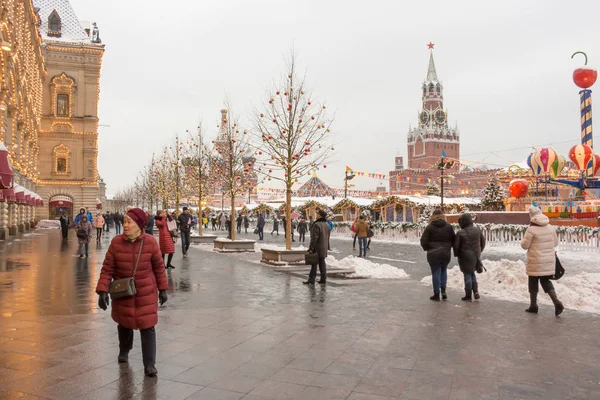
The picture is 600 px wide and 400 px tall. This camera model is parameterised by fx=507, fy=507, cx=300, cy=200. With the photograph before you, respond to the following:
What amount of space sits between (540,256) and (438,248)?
5.88ft

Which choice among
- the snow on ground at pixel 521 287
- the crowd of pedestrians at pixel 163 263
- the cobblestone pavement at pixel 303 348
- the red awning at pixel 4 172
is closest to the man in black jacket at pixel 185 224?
the crowd of pedestrians at pixel 163 263

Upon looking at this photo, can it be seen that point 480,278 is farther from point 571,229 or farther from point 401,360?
point 571,229

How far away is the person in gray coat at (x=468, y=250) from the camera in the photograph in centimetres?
927

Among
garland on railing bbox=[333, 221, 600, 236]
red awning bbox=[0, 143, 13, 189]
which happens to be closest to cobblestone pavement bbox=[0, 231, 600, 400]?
red awning bbox=[0, 143, 13, 189]

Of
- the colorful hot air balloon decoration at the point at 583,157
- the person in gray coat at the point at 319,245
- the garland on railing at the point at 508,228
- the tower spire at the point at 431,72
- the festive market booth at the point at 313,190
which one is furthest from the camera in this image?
the tower spire at the point at 431,72

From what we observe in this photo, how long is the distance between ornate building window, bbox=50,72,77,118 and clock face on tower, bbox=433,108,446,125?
4532 inches

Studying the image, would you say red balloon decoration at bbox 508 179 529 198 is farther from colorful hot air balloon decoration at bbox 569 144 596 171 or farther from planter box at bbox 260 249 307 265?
planter box at bbox 260 249 307 265

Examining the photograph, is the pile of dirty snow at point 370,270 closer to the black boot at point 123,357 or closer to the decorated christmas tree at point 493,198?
the black boot at point 123,357

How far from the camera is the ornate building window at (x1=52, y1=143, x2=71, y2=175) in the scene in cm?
5115

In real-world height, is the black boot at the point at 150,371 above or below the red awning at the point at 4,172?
below

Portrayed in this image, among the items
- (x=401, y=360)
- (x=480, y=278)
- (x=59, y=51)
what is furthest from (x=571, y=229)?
(x=59, y=51)

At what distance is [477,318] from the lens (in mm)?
7770

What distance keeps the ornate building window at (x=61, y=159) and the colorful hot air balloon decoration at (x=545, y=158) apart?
43.7m

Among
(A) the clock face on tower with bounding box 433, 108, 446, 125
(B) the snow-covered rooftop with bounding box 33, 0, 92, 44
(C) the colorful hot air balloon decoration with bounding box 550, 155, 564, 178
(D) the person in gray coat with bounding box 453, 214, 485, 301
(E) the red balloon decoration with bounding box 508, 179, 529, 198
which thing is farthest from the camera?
(A) the clock face on tower with bounding box 433, 108, 446, 125
